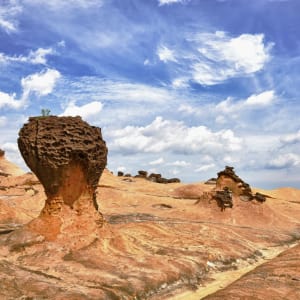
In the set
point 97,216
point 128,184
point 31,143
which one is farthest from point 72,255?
point 128,184

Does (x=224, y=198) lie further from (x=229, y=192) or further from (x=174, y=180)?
(x=174, y=180)

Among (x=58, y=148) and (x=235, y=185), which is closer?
(x=58, y=148)

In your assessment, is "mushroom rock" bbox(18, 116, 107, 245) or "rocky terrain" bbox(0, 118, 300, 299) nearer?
"rocky terrain" bbox(0, 118, 300, 299)

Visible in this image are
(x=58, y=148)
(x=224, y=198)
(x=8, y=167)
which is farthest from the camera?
(x=8, y=167)

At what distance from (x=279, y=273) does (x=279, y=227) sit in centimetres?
1604

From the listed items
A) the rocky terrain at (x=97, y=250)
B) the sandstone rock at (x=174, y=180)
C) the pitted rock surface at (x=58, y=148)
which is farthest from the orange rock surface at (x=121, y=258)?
the sandstone rock at (x=174, y=180)

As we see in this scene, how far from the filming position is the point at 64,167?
1706 centimetres

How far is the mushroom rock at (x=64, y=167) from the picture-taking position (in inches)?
659

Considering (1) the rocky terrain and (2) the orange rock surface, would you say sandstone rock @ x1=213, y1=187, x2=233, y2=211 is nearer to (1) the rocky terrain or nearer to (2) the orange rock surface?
(2) the orange rock surface

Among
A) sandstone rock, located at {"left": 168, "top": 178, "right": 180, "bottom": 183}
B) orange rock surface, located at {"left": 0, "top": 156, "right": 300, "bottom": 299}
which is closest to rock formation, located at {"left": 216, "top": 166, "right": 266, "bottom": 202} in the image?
orange rock surface, located at {"left": 0, "top": 156, "right": 300, "bottom": 299}

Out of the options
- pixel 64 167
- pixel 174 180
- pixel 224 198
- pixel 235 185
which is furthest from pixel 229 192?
pixel 174 180

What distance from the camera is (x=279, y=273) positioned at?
1405cm

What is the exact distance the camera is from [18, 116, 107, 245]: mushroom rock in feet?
54.9

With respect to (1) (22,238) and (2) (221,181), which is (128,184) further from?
(1) (22,238)
